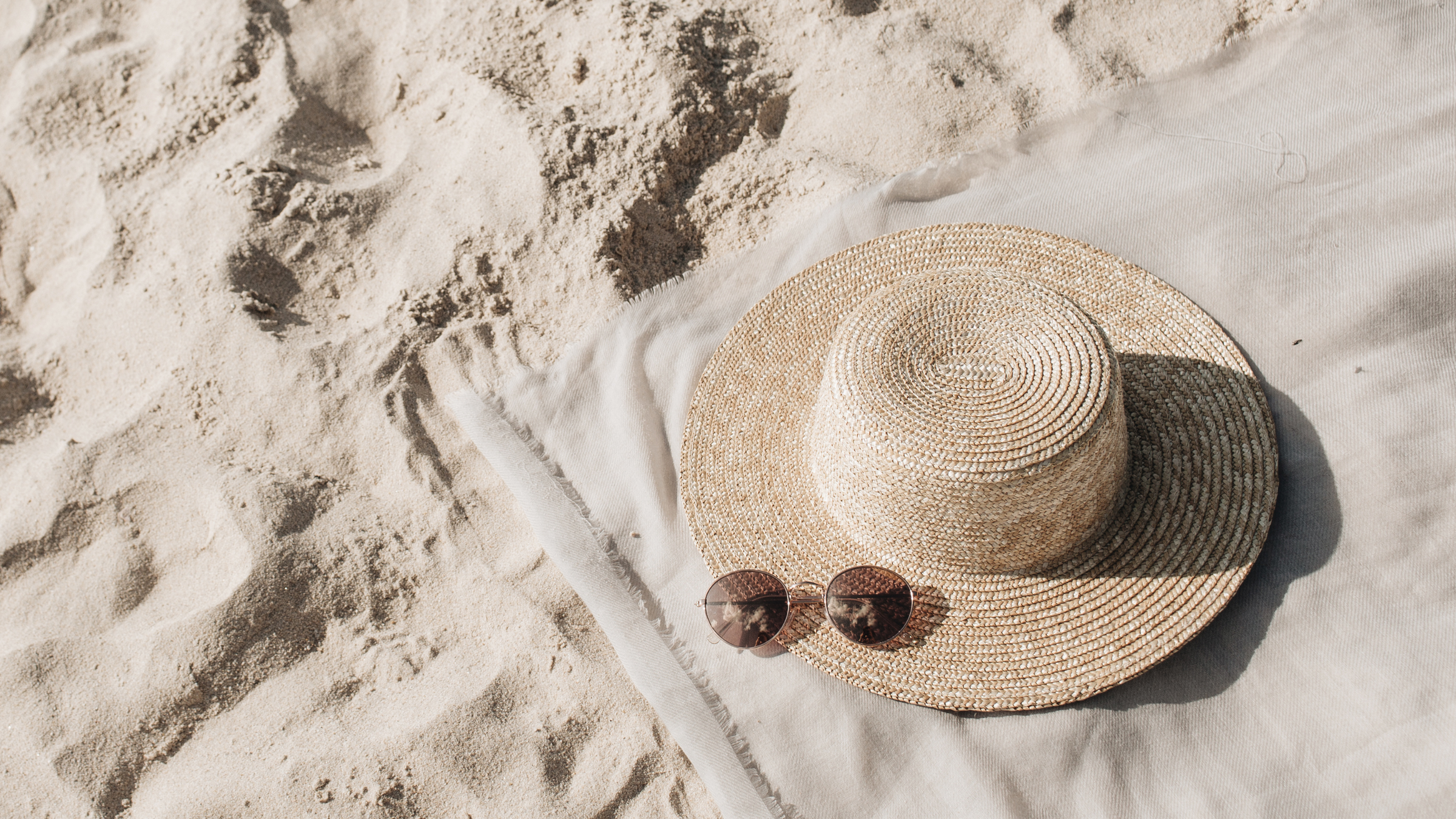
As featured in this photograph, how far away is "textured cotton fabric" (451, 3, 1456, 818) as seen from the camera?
68.9 inches

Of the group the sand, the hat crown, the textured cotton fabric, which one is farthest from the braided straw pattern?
the sand

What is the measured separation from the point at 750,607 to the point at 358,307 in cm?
134

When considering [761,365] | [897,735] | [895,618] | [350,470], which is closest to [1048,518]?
[895,618]

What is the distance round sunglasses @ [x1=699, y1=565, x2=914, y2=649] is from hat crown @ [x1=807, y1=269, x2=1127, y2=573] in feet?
0.31

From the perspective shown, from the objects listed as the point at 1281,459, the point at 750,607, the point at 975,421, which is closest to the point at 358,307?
the point at 750,607

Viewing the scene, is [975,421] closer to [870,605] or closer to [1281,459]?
[870,605]

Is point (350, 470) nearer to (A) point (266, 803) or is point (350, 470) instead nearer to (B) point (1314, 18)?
(A) point (266, 803)

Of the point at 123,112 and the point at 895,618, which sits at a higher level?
the point at 123,112

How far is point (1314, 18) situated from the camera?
237cm

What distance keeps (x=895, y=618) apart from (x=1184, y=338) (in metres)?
0.86

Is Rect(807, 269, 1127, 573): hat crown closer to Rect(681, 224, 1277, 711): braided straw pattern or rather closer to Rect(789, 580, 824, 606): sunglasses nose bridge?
Rect(681, 224, 1277, 711): braided straw pattern

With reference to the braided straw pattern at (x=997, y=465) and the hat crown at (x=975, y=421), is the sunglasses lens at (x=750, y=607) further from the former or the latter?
the hat crown at (x=975, y=421)

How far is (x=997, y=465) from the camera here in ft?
4.94

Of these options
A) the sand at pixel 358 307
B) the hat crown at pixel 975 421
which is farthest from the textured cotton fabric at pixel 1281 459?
the hat crown at pixel 975 421
